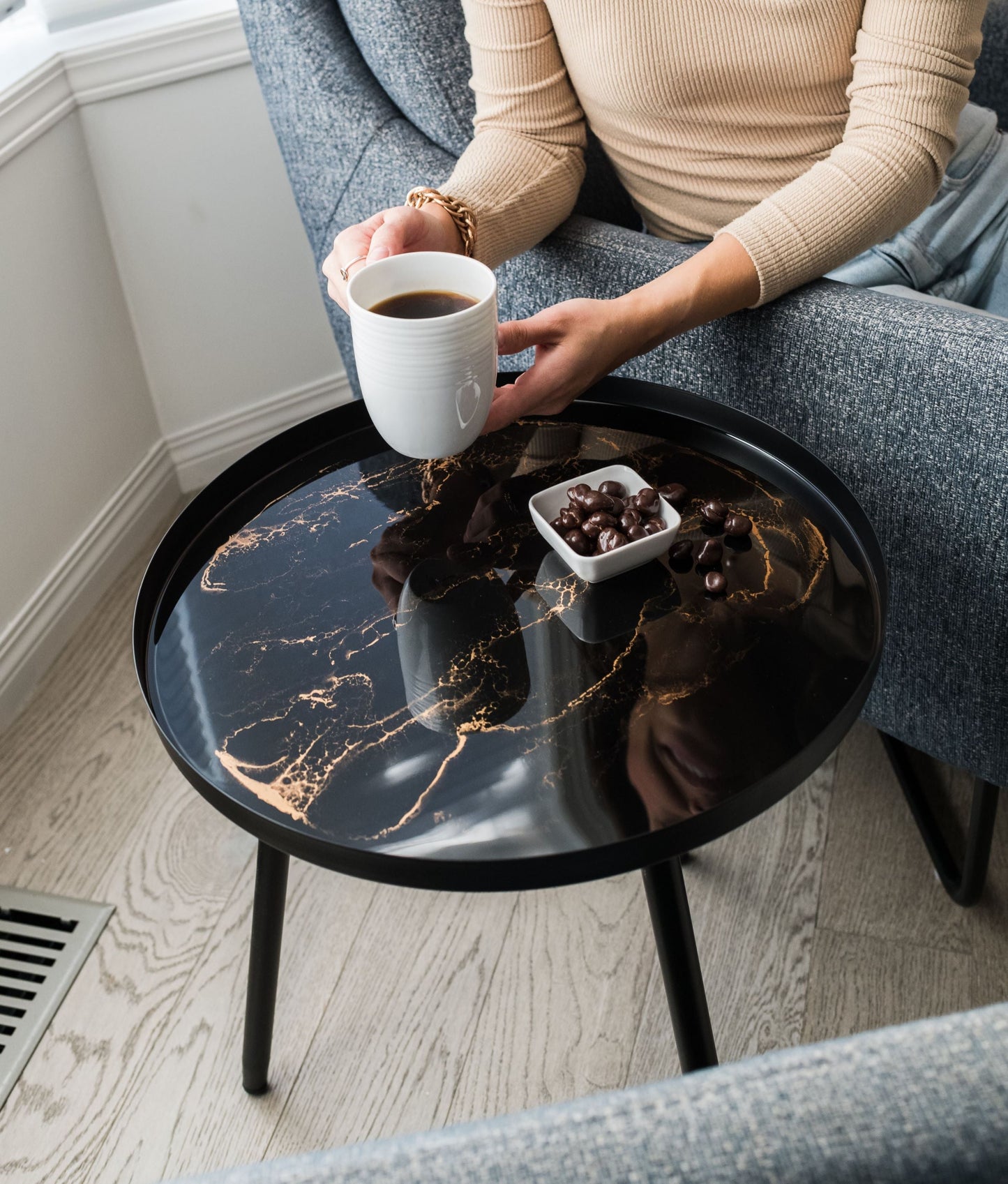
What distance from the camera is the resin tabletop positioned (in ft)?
2.09

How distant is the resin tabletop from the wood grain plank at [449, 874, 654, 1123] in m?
0.51

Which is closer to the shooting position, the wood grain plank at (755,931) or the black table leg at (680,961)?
the black table leg at (680,961)

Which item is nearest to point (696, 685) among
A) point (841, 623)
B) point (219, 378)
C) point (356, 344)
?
point (841, 623)

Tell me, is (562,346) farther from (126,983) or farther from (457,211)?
(126,983)

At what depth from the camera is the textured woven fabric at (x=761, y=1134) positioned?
11.4 inches

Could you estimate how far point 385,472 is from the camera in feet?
3.10

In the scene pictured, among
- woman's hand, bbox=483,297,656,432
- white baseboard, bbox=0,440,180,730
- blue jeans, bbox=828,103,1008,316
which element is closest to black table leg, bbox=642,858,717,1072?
woman's hand, bbox=483,297,656,432

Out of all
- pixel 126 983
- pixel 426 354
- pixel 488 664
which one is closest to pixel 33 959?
pixel 126 983

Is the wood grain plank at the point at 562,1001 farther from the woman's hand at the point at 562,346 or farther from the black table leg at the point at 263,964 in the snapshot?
the woman's hand at the point at 562,346

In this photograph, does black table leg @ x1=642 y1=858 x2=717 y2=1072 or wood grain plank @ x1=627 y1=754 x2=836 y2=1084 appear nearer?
black table leg @ x1=642 y1=858 x2=717 y2=1072

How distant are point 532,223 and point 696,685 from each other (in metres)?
0.59

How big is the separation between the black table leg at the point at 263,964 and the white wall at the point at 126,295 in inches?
27.0

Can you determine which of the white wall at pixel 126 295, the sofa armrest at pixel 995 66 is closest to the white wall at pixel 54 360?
the white wall at pixel 126 295

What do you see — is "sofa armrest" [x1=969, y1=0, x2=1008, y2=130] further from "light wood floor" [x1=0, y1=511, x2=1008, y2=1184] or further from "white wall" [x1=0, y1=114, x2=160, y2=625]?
"white wall" [x1=0, y1=114, x2=160, y2=625]
